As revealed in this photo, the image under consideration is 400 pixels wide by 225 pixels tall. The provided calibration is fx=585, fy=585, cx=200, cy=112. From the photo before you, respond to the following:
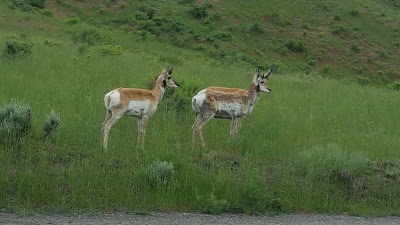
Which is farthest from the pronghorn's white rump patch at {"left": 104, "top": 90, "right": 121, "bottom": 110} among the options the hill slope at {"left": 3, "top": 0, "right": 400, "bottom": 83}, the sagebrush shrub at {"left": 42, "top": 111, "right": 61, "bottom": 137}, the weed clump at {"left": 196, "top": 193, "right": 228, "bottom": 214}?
the hill slope at {"left": 3, "top": 0, "right": 400, "bottom": 83}

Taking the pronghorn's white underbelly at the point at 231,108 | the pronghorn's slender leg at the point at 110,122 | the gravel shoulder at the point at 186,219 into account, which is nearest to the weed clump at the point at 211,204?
the gravel shoulder at the point at 186,219

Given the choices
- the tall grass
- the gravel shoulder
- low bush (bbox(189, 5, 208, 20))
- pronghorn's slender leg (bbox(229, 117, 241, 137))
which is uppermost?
low bush (bbox(189, 5, 208, 20))

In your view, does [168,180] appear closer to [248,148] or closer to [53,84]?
[248,148]

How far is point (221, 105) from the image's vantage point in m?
14.1

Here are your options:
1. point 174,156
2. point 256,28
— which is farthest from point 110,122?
point 256,28

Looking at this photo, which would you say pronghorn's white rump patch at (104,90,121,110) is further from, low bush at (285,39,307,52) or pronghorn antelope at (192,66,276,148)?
low bush at (285,39,307,52)

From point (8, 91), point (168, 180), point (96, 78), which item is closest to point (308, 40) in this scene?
point (96, 78)

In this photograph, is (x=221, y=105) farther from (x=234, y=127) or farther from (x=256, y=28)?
(x=256, y=28)

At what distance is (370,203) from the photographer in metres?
11.4

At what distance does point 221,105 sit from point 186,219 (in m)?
5.08

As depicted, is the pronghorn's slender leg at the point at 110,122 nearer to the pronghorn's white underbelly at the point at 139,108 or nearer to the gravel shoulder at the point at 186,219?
the pronghorn's white underbelly at the point at 139,108

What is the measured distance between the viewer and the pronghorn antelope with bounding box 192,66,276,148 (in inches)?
546

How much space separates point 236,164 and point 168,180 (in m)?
2.01

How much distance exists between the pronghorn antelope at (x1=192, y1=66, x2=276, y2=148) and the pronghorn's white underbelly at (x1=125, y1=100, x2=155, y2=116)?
4.13 feet
